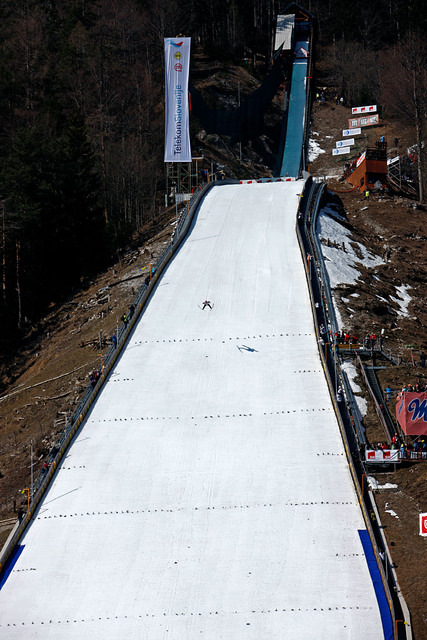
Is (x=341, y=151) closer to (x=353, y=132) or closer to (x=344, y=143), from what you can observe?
(x=344, y=143)

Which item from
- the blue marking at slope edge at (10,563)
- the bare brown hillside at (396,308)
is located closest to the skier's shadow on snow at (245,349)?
the bare brown hillside at (396,308)

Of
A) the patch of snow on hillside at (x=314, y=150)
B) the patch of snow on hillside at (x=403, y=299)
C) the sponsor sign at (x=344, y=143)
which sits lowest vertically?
the patch of snow on hillside at (x=403, y=299)

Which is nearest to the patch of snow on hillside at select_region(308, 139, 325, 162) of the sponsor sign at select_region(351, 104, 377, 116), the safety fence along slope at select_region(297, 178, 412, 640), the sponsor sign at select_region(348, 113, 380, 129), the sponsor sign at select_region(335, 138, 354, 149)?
the sponsor sign at select_region(335, 138, 354, 149)

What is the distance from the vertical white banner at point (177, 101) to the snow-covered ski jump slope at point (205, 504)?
47.0 feet

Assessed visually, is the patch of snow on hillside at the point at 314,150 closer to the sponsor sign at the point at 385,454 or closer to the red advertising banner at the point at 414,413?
the red advertising banner at the point at 414,413

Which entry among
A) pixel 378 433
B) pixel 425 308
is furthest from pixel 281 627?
pixel 425 308

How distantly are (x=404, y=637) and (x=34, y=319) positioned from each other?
1068 inches

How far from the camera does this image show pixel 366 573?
18.9 m

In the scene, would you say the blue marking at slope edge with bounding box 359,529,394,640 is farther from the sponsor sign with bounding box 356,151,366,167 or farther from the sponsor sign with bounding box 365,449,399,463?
the sponsor sign with bounding box 356,151,366,167

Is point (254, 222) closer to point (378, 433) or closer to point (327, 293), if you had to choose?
point (327, 293)

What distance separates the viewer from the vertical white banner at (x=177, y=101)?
43531 millimetres

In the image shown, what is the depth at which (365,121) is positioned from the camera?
219ft

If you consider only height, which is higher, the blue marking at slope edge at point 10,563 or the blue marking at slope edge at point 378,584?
the blue marking at slope edge at point 378,584

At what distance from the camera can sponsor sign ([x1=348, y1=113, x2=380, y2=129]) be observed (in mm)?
65375
